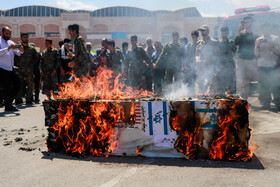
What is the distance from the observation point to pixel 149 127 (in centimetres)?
388

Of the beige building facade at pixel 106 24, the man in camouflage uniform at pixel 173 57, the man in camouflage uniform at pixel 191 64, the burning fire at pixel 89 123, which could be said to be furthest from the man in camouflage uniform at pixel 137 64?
the beige building facade at pixel 106 24

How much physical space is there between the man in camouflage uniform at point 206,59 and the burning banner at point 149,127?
4.27 m

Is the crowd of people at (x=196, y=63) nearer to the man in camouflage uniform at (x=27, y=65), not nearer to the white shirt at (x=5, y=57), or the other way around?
the white shirt at (x=5, y=57)

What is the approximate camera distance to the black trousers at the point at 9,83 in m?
7.61

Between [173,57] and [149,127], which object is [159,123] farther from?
[173,57]

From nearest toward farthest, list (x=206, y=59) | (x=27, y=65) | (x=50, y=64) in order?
(x=206, y=59) → (x=50, y=64) → (x=27, y=65)

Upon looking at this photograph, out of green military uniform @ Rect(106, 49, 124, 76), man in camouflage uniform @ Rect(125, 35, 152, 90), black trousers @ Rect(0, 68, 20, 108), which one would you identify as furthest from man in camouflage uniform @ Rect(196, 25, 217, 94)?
black trousers @ Rect(0, 68, 20, 108)

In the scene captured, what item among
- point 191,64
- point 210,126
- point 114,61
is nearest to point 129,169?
point 210,126

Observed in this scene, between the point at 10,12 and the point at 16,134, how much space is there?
56825 millimetres

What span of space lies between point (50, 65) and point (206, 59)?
4.84 m

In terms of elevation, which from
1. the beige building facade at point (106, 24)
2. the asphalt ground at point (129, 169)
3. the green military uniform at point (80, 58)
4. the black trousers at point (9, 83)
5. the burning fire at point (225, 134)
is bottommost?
the asphalt ground at point (129, 169)

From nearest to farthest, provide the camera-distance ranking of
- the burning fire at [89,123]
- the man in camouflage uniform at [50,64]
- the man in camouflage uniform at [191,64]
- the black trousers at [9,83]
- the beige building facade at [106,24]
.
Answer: the burning fire at [89,123]
the black trousers at [9,83]
the man in camouflage uniform at [191,64]
the man in camouflage uniform at [50,64]
the beige building facade at [106,24]

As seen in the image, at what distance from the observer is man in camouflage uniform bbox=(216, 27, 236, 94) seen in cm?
778

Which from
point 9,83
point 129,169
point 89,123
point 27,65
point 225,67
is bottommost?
point 129,169
